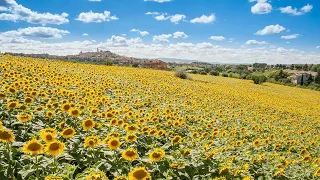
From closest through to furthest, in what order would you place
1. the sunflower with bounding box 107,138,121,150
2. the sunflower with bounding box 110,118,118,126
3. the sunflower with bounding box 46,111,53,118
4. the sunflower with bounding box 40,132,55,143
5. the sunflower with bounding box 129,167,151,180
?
1. the sunflower with bounding box 129,167,151,180
2. the sunflower with bounding box 40,132,55,143
3. the sunflower with bounding box 107,138,121,150
4. the sunflower with bounding box 46,111,53,118
5. the sunflower with bounding box 110,118,118,126

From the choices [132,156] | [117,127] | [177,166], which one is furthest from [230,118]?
[132,156]

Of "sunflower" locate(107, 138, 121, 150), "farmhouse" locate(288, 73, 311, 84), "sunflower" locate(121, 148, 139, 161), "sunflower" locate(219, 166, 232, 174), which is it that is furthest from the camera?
"farmhouse" locate(288, 73, 311, 84)

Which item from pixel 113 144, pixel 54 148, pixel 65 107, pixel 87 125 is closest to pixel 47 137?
pixel 54 148

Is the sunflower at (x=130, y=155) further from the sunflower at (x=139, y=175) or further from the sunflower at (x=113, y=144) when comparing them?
the sunflower at (x=139, y=175)

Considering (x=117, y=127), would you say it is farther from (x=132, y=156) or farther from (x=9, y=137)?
(x=9, y=137)

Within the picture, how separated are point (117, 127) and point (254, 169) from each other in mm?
3220

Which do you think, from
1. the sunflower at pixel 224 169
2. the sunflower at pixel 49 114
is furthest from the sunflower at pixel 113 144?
the sunflower at pixel 49 114

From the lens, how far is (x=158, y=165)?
15.6 ft

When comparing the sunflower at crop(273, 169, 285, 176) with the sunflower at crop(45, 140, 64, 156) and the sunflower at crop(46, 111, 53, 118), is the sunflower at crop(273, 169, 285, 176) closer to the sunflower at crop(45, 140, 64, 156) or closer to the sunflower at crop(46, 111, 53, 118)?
the sunflower at crop(45, 140, 64, 156)

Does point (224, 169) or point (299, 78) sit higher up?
point (224, 169)

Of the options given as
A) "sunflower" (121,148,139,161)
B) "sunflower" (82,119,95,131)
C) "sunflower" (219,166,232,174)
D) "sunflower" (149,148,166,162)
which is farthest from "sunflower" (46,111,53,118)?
"sunflower" (219,166,232,174)

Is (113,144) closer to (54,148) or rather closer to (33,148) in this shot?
(54,148)

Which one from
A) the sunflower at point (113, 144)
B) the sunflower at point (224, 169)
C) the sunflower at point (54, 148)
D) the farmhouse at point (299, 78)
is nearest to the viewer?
the sunflower at point (54, 148)

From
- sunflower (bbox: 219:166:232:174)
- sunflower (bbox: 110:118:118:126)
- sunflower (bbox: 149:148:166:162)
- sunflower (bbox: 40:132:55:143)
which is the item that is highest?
sunflower (bbox: 40:132:55:143)
